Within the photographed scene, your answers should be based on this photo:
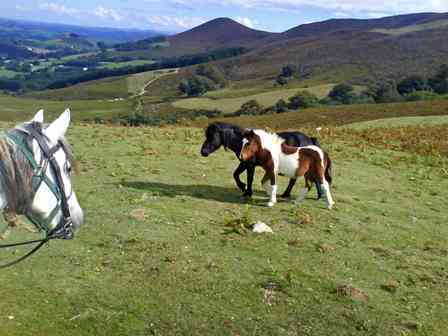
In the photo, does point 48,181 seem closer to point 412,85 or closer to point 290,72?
point 412,85

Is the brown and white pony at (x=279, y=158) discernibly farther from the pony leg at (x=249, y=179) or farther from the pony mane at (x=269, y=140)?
the pony leg at (x=249, y=179)

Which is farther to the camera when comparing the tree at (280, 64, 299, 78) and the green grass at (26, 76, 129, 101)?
the green grass at (26, 76, 129, 101)

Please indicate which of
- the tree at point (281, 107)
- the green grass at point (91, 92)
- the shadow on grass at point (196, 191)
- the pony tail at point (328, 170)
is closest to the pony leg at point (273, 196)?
the shadow on grass at point (196, 191)

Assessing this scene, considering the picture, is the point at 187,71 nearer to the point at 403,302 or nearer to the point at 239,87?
the point at 239,87

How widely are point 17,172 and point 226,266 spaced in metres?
5.70

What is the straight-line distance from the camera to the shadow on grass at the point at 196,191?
46.7 feet

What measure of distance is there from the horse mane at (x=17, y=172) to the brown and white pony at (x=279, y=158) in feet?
29.9

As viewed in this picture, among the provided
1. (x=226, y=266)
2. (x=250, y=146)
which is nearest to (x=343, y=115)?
(x=250, y=146)

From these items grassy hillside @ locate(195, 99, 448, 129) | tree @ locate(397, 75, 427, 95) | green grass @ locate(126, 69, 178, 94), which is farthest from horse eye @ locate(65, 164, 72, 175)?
green grass @ locate(126, 69, 178, 94)

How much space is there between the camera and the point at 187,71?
18962cm

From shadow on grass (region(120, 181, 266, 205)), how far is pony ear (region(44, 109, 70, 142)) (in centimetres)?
916

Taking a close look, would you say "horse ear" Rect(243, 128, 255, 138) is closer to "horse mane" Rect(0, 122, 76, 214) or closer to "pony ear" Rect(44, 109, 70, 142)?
"pony ear" Rect(44, 109, 70, 142)

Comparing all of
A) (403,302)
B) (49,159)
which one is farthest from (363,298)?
(49,159)

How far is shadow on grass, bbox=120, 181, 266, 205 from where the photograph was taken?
1423cm
